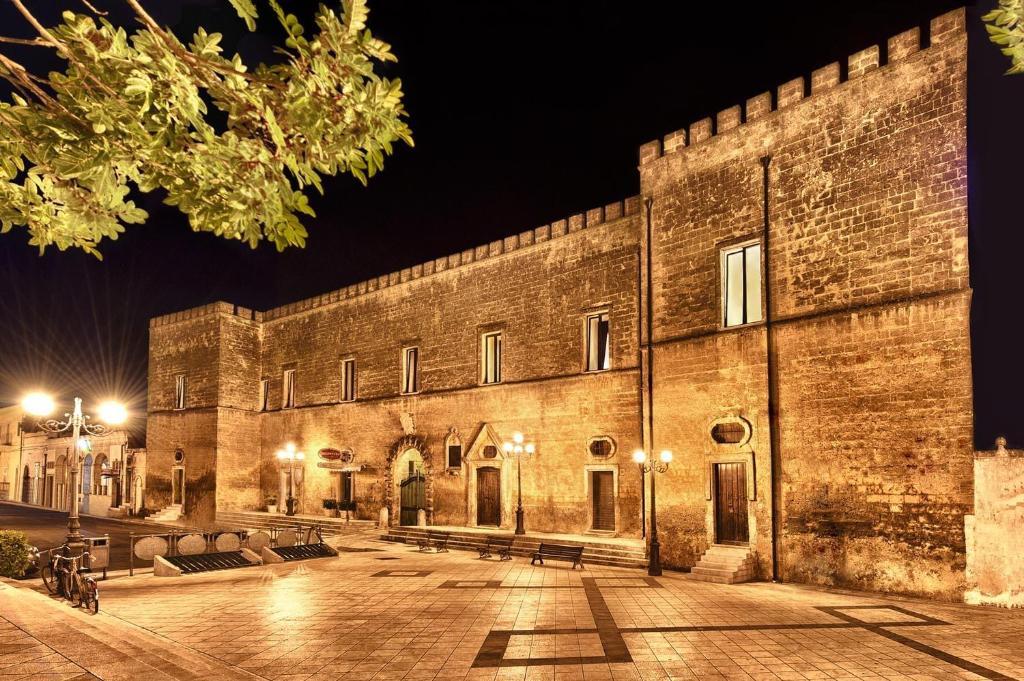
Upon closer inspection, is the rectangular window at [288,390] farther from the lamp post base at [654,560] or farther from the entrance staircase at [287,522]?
the lamp post base at [654,560]

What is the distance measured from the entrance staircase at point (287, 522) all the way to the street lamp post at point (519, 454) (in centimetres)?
605

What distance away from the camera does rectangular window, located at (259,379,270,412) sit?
98.6ft

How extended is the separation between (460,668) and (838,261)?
34.5 ft

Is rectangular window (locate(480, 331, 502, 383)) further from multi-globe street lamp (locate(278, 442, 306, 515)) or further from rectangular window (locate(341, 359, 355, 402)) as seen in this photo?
multi-globe street lamp (locate(278, 442, 306, 515))

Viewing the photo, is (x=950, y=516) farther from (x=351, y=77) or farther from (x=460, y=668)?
(x=351, y=77)

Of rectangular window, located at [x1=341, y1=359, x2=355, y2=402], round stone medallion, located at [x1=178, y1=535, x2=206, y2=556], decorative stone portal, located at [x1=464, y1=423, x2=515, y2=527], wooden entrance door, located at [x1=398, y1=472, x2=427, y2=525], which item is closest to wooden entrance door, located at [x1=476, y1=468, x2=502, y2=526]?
decorative stone portal, located at [x1=464, y1=423, x2=515, y2=527]

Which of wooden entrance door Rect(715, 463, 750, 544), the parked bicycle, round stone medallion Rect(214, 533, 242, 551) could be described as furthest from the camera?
round stone medallion Rect(214, 533, 242, 551)

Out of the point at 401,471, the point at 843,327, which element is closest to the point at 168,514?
the point at 401,471

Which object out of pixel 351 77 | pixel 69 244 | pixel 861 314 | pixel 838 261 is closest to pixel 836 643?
pixel 861 314

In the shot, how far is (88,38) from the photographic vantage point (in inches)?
148

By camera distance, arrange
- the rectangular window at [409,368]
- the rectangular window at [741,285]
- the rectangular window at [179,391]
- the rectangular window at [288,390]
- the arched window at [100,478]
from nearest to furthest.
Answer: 1. the rectangular window at [741,285]
2. the rectangular window at [409,368]
3. the rectangular window at [288,390]
4. the rectangular window at [179,391]
5. the arched window at [100,478]

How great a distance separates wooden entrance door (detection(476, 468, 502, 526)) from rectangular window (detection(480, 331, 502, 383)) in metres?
2.89

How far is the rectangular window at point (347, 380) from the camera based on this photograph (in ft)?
87.0

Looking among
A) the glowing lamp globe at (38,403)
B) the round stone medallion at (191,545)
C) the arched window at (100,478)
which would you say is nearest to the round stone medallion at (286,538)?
the round stone medallion at (191,545)
